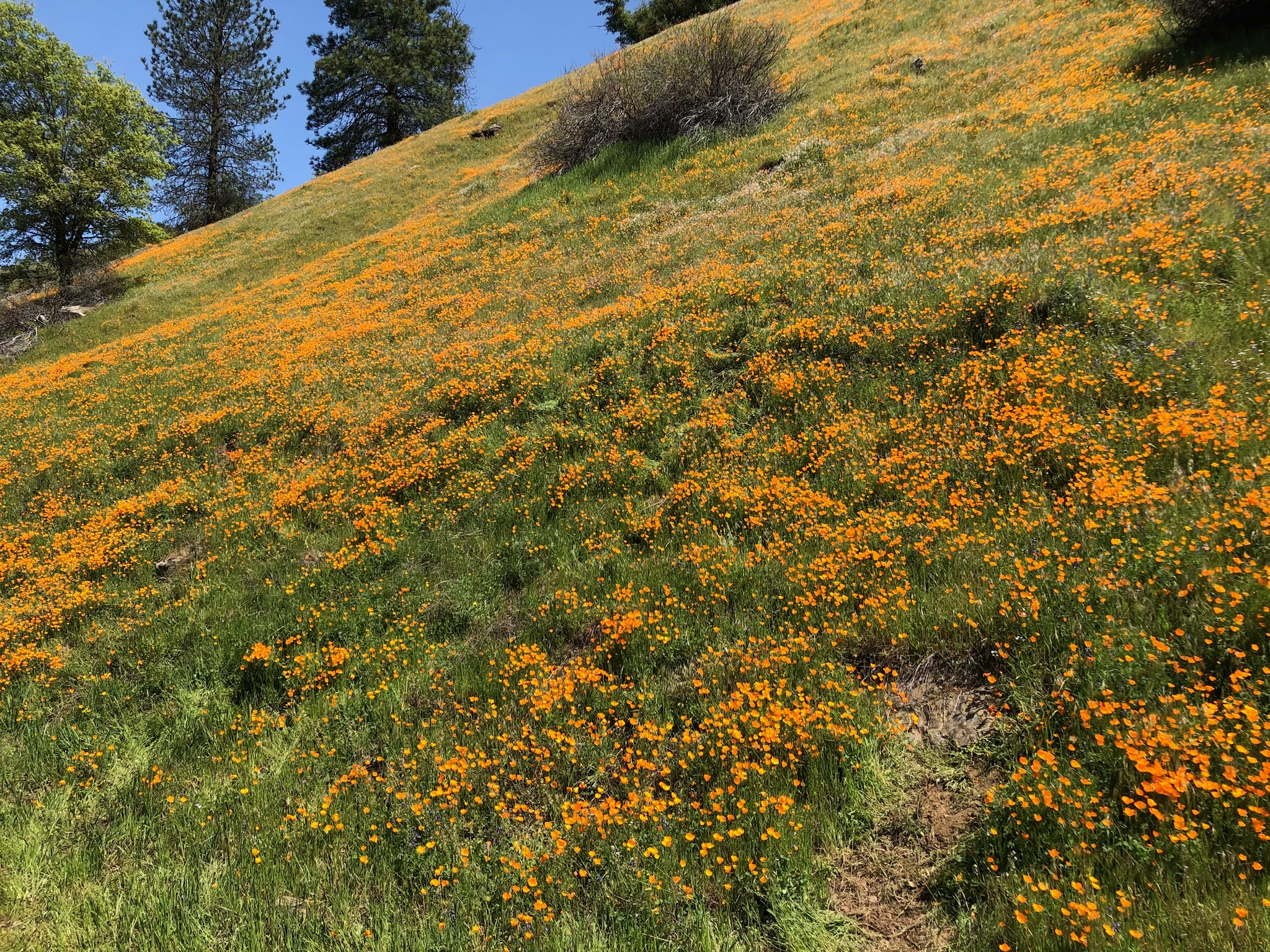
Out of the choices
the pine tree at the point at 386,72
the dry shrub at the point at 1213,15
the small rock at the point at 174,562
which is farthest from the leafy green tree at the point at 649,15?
the small rock at the point at 174,562

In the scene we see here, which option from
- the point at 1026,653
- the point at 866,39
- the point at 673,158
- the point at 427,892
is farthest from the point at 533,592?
the point at 866,39

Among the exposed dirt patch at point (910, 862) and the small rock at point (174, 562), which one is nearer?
the exposed dirt patch at point (910, 862)

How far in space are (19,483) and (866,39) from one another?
30368 mm

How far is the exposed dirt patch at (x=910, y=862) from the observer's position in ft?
10.5

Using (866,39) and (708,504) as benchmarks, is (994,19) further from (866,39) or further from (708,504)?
(708,504)

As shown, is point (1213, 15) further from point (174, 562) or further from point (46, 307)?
point (46, 307)

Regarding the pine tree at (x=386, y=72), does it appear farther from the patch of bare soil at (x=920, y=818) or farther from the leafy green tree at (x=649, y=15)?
the patch of bare soil at (x=920, y=818)

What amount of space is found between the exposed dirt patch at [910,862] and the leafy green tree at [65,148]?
39066 millimetres

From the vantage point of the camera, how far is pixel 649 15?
53.8m

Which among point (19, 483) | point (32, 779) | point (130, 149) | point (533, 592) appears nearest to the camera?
point (32, 779)

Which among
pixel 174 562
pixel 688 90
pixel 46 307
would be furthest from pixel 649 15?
pixel 174 562

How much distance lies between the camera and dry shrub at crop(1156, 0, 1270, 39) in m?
12.2

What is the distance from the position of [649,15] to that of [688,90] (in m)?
42.2

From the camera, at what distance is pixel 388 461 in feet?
31.8
